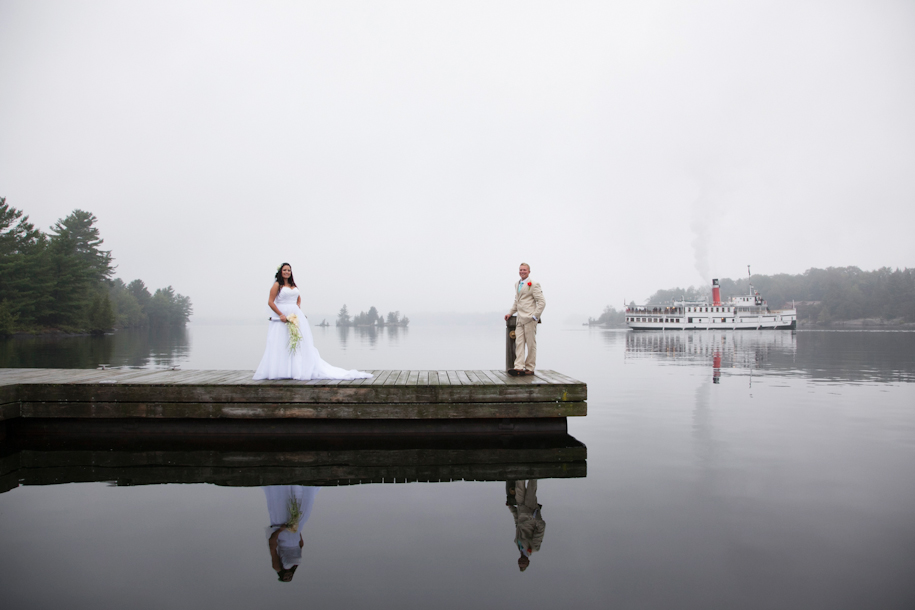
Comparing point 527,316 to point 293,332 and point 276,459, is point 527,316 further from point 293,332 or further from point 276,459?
point 276,459

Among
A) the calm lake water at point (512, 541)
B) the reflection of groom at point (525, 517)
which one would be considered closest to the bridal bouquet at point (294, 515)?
the calm lake water at point (512, 541)

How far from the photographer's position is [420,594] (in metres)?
4.05

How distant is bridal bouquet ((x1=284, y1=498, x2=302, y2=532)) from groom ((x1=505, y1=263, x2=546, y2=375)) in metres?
5.13

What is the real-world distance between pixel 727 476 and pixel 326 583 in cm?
593

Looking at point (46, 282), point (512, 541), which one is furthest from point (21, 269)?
point (512, 541)

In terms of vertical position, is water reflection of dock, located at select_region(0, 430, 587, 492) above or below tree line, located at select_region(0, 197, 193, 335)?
below

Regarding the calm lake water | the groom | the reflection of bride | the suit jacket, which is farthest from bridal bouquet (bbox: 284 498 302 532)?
the suit jacket

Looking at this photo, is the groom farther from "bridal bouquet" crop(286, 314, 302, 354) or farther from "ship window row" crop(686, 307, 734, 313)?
"ship window row" crop(686, 307, 734, 313)

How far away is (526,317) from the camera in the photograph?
9656 mm

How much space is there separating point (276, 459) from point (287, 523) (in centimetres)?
251

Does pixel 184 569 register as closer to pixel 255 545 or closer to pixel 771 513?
pixel 255 545

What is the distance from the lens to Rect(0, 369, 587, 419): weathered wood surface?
850cm

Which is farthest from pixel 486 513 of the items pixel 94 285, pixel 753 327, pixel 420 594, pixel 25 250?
pixel 753 327

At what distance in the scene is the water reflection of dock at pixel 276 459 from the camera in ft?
22.9
